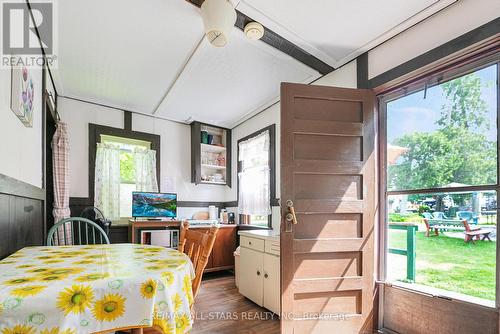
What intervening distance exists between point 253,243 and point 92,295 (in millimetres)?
2245

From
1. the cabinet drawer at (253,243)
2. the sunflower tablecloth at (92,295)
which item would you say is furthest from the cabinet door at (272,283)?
the sunflower tablecloth at (92,295)

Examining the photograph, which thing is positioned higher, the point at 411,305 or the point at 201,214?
the point at 201,214

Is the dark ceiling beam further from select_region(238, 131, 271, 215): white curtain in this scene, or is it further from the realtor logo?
select_region(238, 131, 271, 215): white curtain

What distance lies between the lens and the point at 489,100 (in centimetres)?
177

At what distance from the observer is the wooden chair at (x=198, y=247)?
1434 millimetres

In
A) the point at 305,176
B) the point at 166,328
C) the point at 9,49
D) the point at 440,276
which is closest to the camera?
the point at 166,328

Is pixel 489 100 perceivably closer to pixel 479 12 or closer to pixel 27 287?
pixel 479 12

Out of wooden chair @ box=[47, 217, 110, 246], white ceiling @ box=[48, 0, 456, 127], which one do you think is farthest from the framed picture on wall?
wooden chair @ box=[47, 217, 110, 246]

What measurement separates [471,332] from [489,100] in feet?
4.92

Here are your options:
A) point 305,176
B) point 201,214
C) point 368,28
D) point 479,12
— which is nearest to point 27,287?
point 305,176

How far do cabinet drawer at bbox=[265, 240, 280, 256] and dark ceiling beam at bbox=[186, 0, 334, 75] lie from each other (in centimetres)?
174

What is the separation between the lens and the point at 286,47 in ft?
7.80

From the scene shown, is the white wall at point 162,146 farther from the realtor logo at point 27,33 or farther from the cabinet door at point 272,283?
the cabinet door at point 272,283

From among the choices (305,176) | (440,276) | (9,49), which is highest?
(9,49)
